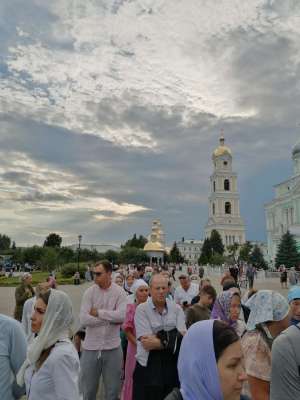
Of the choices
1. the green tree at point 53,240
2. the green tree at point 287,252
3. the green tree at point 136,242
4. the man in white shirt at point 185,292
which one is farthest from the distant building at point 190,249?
the man in white shirt at point 185,292

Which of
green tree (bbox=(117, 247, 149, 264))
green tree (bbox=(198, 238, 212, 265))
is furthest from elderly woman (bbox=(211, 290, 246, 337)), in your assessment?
green tree (bbox=(198, 238, 212, 265))

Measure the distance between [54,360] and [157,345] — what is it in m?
1.61

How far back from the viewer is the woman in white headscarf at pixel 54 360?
2.58 m

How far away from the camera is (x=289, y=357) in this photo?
251 centimetres

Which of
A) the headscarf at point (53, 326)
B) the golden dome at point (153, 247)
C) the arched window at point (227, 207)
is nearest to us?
the headscarf at point (53, 326)

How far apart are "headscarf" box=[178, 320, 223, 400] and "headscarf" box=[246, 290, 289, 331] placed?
4.22ft

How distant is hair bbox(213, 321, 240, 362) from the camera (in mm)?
2061

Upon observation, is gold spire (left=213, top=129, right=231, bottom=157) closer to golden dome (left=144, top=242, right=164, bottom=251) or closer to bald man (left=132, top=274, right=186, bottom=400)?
golden dome (left=144, top=242, right=164, bottom=251)

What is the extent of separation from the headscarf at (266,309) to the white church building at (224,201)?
96.7 m

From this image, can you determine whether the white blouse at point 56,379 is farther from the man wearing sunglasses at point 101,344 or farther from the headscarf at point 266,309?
the man wearing sunglasses at point 101,344

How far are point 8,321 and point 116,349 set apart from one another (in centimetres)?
210

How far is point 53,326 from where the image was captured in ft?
8.98

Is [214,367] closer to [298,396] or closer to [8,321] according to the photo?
[298,396]

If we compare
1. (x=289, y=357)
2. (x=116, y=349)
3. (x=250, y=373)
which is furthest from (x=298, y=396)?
(x=116, y=349)
